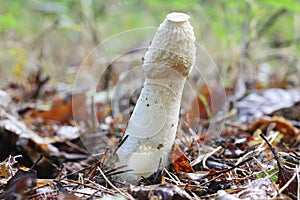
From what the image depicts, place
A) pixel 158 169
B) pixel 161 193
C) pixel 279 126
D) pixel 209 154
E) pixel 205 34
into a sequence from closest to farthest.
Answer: pixel 161 193 → pixel 158 169 → pixel 209 154 → pixel 279 126 → pixel 205 34

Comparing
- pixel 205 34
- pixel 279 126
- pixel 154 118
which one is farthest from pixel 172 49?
pixel 205 34

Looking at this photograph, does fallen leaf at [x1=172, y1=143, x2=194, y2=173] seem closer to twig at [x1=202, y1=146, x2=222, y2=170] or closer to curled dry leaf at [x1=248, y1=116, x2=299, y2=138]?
twig at [x1=202, y1=146, x2=222, y2=170]

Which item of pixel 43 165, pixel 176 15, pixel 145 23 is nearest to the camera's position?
pixel 176 15

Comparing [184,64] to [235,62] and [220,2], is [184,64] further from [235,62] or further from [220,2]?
[220,2]

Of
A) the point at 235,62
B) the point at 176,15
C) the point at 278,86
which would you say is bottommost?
the point at 278,86

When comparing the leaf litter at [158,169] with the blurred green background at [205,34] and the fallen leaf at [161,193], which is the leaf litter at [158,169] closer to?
the fallen leaf at [161,193]

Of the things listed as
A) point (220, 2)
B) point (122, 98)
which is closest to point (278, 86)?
point (220, 2)

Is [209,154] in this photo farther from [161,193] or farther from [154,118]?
[161,193]
